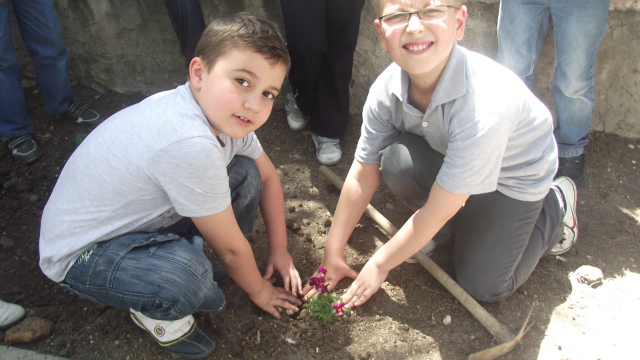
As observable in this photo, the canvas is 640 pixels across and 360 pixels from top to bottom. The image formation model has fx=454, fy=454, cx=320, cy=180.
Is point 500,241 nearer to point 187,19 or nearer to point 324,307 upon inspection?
point 324,307

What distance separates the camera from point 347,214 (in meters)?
2.24

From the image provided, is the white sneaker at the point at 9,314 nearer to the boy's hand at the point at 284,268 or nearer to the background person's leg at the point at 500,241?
the boy's hand at the point at 284,268

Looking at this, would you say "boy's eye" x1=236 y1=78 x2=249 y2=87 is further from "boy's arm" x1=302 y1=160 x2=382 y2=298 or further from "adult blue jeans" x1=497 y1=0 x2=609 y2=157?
"adult blue jeans" x1=497 y1=0 x2=609 y2=157

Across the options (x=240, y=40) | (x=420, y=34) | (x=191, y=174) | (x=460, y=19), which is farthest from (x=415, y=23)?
(x=191, y=174)

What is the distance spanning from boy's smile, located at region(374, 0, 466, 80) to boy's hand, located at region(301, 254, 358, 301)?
0.98 metres

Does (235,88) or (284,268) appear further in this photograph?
(284,268)

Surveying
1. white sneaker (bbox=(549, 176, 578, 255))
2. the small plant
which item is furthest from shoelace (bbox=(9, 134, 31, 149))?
white sneaker (bbox=(549, 176, 578, 255))

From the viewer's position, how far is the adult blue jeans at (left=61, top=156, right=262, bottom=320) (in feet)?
5.55

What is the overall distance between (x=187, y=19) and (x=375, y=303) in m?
2.06

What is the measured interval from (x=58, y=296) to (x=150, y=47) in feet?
7.05

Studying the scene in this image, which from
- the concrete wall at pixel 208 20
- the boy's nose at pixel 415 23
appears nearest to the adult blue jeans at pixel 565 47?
the concrete wall at pixel 208 20

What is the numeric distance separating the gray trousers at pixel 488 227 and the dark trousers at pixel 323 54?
87 centimetres

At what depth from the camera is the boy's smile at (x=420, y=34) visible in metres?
1.64

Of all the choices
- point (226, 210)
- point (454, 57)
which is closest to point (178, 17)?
point (226, 210)
